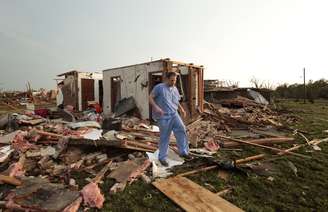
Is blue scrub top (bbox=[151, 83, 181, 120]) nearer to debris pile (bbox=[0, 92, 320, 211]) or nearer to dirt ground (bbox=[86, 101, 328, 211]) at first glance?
debris pile (bbox=[0, 92, 320, 211])

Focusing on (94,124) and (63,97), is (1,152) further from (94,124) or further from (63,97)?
(63,97)

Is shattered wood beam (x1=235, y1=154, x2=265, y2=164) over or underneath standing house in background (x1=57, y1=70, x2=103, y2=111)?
underneath

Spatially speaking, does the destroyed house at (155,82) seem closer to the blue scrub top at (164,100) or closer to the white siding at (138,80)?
the white siding at (138,80)

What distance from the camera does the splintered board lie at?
3.32m

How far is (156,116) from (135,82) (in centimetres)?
778

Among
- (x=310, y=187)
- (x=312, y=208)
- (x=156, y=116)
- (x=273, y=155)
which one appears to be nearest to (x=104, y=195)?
(x=156, y=116)

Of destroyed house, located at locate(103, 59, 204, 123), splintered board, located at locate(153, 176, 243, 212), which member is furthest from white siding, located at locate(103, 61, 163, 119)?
splintered board, located at locate(153, 176, 243, 212)

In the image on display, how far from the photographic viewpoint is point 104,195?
3.75 meters

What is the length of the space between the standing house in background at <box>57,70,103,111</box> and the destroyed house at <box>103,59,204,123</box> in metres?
4.35

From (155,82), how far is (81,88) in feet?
24.7

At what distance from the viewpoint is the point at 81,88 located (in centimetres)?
1720

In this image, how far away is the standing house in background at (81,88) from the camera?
17.2m

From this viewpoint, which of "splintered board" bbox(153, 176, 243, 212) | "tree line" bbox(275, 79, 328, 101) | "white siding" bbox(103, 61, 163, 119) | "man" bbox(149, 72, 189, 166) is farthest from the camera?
"tree line" bbox(275, 79, 328, 101)

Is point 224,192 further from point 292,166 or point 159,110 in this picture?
point 292,166
